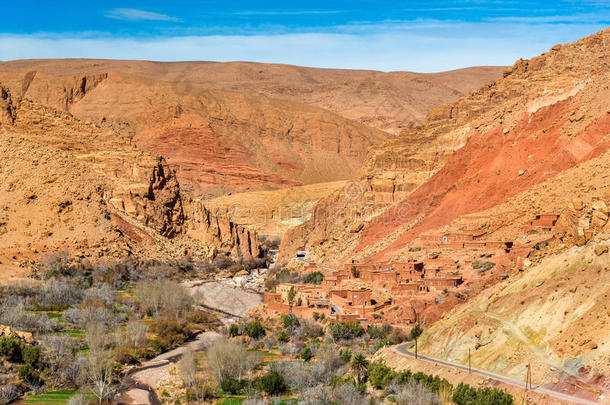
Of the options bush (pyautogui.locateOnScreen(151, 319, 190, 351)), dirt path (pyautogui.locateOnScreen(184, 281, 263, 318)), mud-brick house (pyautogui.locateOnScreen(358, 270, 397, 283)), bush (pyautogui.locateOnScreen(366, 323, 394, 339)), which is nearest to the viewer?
bush (pyautogui.locateOnScreen(366, 323, 394, 339))

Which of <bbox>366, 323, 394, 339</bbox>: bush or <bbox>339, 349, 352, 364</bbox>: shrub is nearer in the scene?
<bbox>339, 349, 352, 364</bbox>: shrub

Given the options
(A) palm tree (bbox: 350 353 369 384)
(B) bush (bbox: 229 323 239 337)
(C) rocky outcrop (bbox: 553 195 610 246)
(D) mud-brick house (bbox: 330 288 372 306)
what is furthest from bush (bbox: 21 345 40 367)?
(C) rocky outcrop (bbox: 553 195 610 246)

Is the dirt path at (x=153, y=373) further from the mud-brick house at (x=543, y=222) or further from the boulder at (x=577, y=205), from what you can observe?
the boulder at (x=577, y=205)

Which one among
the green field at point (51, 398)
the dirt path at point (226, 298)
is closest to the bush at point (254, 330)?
the dirt path at point (226, 298)

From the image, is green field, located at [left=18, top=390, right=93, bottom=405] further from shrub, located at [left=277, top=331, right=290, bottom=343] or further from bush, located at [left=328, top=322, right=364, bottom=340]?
bush, located at [left=328, top=322, right=364, bottom=340]

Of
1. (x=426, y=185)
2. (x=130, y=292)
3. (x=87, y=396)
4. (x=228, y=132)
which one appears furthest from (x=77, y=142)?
(x=228, y=132)

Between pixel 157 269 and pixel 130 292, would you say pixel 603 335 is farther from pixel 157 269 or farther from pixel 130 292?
pixel 157 269

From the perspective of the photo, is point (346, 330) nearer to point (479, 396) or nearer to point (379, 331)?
point (379, 331)
